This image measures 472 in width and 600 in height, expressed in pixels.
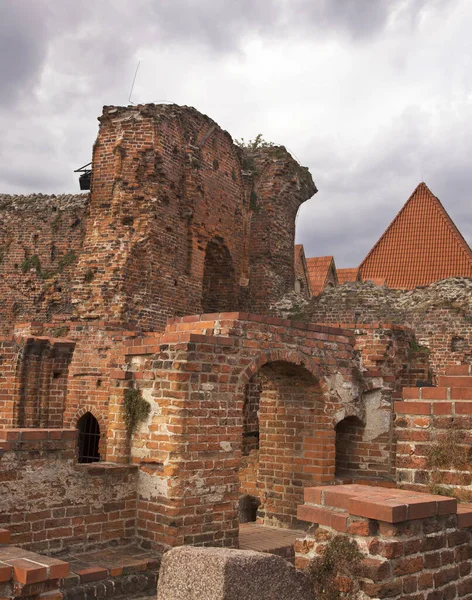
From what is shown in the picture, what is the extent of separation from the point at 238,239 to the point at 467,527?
13.5 m

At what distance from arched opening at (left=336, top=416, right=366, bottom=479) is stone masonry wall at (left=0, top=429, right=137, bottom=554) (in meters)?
3.14

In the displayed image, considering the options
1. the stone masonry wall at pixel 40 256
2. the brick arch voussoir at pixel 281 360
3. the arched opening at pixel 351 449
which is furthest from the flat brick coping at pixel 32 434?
the stone masonry wall at pixel 40 256

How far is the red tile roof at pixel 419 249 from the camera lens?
2600 cm

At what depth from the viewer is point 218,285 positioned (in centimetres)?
1653

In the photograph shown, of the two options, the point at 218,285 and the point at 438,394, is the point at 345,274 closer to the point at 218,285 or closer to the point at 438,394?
the point at 218,285

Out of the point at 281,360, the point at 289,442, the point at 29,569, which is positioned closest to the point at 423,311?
the point at 289,442

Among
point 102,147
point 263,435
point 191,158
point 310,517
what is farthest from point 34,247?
point 310,517

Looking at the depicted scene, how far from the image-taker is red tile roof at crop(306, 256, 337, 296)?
1340 inches

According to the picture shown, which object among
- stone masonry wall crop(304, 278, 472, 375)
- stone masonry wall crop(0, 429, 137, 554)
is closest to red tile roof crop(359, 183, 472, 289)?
stone masonry wall crop(304, 278, 472, 375)

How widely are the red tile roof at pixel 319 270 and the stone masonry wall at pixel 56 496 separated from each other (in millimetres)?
27862

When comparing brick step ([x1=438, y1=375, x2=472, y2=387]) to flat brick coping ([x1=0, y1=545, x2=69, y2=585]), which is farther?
brick step ([x1=438, y1=375, x2=472, y2=387])

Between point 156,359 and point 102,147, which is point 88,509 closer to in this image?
point 156,359

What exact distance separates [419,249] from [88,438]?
1826 centimetres

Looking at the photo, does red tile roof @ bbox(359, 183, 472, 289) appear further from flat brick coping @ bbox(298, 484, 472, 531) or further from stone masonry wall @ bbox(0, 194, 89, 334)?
flat brick coping @ bbox(298, 484, 472, 531)
